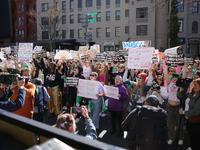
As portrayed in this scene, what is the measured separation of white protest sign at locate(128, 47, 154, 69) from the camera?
20.9ft

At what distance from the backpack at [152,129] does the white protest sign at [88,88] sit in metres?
2.63

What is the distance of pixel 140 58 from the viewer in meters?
6.52

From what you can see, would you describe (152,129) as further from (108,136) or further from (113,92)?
(108,136)

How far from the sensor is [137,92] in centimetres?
574

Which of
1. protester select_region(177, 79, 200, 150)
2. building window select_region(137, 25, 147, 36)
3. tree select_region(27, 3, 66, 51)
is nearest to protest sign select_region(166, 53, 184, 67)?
protester select_region(177, 79, 200, 150)

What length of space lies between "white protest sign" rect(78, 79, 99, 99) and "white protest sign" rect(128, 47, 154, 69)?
1735 mm

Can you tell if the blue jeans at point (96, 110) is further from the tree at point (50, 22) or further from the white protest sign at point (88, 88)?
the tree at point (50, 22)

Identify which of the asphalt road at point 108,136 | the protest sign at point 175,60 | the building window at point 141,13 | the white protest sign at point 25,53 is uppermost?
the building window at point 141,13

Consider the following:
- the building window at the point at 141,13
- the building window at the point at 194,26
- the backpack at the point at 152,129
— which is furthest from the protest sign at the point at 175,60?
the building window at the point at 194,26

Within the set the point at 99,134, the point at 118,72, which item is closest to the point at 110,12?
the point at 118,72

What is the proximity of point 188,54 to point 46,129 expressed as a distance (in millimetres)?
34669

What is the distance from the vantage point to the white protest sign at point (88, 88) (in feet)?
18.6

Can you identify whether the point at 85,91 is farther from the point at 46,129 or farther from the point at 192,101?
the point at 46,129

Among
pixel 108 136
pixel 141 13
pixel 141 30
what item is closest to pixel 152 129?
pixel 108 136
